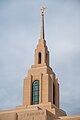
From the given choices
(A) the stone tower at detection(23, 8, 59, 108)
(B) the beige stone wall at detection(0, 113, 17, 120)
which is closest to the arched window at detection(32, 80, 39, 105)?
(A) the stone tower at detection(23, 8, 59, 108)

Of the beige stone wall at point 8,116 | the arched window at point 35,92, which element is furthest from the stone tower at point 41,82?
the beige stone wall at point 8,116

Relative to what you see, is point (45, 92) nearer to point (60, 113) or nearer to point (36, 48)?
point (60, 113)

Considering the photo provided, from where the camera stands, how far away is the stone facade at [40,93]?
4900 cm

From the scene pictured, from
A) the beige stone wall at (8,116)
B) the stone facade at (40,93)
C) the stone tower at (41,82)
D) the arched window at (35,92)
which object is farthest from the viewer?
the arched window at (35,92)

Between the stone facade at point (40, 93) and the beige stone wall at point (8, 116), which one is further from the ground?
the stone facade at point (40, 93)

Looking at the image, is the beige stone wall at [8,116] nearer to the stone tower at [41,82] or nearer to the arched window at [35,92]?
the stone tower at [41,82]

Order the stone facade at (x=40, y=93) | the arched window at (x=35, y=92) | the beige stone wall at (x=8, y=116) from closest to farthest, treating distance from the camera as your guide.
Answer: the stone facade at (x=40, y=93)
the beige stone wall at (x=8, y=116)
the arched window at (x=35, y=92)

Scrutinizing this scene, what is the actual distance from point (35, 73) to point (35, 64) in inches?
62.9

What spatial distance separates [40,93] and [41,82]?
184 cm

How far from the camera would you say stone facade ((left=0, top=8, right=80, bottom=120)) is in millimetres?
49000

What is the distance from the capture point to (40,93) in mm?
54844

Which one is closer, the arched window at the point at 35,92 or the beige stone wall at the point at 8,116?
the beige stone wall at the point at 8,116

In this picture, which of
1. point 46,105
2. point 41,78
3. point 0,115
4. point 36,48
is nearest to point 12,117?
point 0,115

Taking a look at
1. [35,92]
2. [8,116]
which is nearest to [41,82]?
[35,92]
